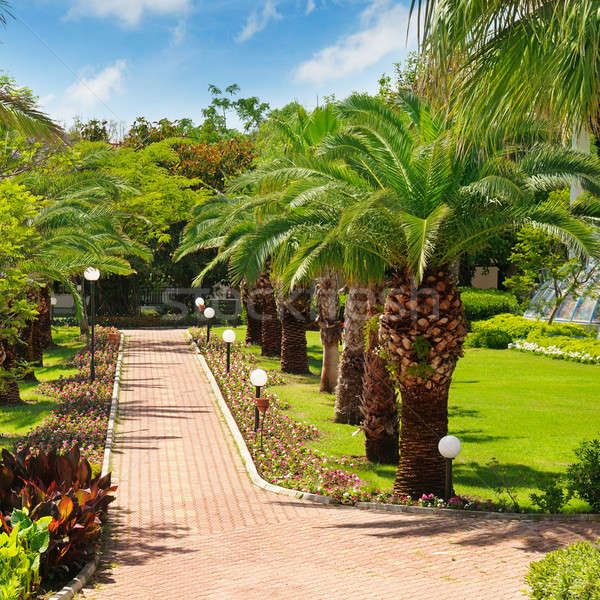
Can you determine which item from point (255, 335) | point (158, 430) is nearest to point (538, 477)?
point (158, 430)

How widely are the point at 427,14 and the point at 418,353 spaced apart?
518 cm

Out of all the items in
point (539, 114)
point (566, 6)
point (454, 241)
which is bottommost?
point (454, 241)

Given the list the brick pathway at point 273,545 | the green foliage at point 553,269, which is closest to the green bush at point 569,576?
the brick pathway at point 273,545

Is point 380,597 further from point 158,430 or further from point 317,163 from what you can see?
point 158,430

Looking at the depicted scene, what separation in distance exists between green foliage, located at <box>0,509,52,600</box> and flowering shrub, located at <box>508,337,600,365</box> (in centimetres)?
2019

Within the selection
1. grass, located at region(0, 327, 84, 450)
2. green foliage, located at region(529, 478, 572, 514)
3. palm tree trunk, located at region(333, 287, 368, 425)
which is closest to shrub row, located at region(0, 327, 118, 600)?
grass, located at region(0, 327, 84, 450)

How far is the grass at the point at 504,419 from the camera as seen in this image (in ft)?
42.7

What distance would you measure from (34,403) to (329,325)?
7845 mm

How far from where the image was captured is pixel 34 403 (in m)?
19.6

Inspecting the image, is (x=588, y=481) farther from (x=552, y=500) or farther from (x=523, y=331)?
(x=523, y=331)

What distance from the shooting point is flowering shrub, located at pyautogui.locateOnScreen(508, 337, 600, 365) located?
24.3 metres

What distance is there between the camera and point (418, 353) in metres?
11.2

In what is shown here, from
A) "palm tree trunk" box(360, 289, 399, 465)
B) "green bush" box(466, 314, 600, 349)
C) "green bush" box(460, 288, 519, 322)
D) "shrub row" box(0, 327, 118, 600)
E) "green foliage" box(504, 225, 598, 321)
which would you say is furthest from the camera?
"green bush" box(460, 288, 519, 322)

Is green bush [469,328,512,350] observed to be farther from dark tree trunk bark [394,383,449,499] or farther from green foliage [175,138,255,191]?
dark tree trunk bark [394,383,449,499]
